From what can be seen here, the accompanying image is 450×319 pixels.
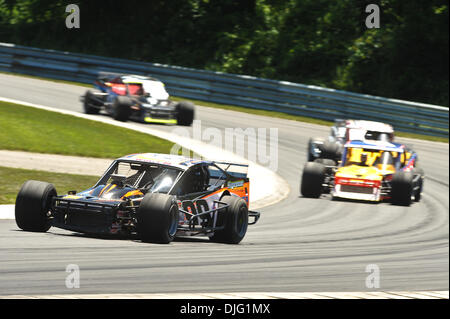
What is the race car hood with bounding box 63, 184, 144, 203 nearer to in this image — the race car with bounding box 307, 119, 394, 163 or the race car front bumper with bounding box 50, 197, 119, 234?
the race car front bumper with bounding box 50, 197, 119, 234

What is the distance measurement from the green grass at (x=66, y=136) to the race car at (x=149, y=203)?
27.1 feet

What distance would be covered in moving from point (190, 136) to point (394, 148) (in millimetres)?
8019

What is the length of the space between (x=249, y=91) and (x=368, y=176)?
12.7 metres

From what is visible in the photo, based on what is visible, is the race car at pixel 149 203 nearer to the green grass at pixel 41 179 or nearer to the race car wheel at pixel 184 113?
the green grass at pixel 41 179

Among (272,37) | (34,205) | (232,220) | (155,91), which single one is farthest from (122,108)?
(34,205)

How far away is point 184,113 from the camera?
26109 mm

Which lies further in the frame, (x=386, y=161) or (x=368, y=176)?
(x=386, y=161)

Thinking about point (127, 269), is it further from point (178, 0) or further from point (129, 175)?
point (178, 0)

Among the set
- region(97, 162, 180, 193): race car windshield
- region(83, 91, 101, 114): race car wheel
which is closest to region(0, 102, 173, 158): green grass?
region(83, 91, 101, 114): race car wheel

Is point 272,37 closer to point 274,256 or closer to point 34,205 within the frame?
point 274,256

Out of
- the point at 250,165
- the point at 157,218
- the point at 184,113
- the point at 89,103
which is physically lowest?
the point at 250,165

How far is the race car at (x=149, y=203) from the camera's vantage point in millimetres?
10531

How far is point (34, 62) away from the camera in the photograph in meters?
33.5

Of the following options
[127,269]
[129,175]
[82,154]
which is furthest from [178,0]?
[127,269]
